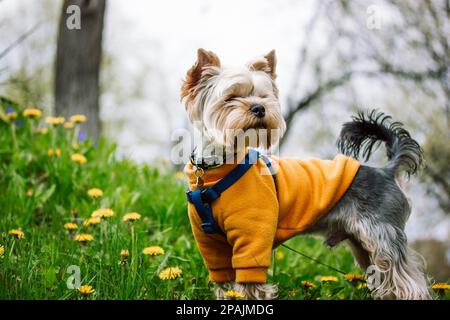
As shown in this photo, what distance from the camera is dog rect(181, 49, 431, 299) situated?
3.62 metres

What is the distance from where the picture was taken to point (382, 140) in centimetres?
432

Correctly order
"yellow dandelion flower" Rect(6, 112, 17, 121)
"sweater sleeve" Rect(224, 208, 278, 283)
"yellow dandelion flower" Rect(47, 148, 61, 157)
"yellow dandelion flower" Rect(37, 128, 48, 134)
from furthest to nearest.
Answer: "yellow dandelion flower" Rect(37, 128, 48, 134), "yellow dandelion flower" Rect(6, 112, 17, 121), "yellow dandelion flower" Rect(47, 148, 61, 157), "sweater sleeve" Rect(224, 208, 278, 283)

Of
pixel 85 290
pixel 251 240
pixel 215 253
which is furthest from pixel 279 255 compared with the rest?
pixel 85 290

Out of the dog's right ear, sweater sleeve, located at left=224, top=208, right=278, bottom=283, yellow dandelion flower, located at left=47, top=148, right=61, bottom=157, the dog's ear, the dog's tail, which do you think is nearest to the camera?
sweater sleeve, located at left=224, top=208, right=278, bottom=283

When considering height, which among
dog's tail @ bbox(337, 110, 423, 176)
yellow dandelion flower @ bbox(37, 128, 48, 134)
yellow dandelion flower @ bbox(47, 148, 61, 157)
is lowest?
dog's tail @ bbox(337, 110, 423, 176)

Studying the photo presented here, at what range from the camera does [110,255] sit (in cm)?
395

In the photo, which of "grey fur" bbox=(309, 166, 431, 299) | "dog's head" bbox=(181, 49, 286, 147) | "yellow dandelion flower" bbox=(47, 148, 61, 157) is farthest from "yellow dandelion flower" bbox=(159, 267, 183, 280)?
"yellow dandelion flower" bbox=(47, 148, 61, 157)

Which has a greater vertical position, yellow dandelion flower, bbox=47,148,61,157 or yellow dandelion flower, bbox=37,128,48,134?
yellow dandelion flower, bbox=37,128,48,134

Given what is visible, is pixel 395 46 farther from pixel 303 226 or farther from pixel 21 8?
pixel 21 8

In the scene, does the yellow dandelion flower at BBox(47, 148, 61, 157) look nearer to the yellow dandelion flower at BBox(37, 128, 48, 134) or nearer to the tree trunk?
the yellow dandelion flower at BBox(37, 128, 48, 134)

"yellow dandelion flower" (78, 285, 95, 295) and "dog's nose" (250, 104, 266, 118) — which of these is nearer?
"yellow dandelion flower" (78, 285, 95, 295)

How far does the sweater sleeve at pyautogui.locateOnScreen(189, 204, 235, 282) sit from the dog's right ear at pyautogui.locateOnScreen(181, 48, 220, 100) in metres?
0.85

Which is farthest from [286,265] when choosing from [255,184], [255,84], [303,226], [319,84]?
[319,84]
